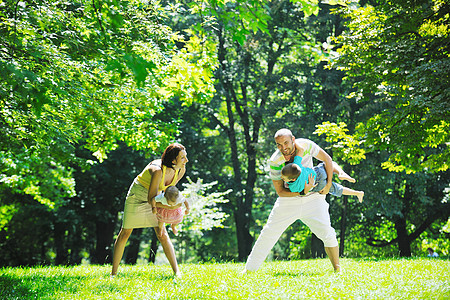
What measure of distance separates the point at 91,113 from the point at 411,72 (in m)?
6.96

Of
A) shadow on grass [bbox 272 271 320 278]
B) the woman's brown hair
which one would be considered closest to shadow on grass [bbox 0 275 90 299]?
the woman's brown hair

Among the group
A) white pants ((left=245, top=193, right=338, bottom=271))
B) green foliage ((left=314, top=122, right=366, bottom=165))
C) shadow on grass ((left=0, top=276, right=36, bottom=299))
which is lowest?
shadow on grass ((left=0, top=276, right=36, bottom=299))

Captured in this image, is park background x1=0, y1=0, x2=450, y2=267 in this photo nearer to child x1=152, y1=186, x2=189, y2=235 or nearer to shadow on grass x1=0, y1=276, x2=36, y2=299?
child x1=152, y1=186, x2=189, y2=235

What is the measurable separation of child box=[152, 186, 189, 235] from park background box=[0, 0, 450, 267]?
147 cm

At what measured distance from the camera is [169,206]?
6.23 m

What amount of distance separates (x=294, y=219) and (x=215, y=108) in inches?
680

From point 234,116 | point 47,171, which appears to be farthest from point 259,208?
point 47,171

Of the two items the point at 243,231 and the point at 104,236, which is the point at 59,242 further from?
the point at 243,231

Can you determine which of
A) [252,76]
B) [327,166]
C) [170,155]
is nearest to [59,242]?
[252,76]

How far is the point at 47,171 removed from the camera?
17.9 meters

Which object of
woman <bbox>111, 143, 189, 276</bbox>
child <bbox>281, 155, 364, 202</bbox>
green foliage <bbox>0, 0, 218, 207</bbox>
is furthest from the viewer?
woman <bbox>111, 143, 189, 276</bbox>

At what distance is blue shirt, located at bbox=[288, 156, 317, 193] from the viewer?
5941 mm

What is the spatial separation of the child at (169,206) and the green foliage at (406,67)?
16.3ft

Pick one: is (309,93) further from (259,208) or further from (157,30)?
(157,30)
